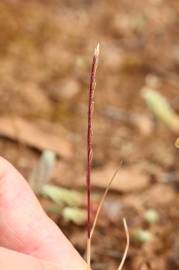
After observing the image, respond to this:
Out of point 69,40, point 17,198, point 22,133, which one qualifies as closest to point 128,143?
point 22,133

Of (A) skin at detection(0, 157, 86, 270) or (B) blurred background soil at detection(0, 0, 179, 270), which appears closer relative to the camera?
(A) skin at detection(0, 157, 86, 270)

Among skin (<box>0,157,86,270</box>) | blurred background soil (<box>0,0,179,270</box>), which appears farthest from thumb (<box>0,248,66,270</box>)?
blurred background soil (<box>0,0,179,270</box>)

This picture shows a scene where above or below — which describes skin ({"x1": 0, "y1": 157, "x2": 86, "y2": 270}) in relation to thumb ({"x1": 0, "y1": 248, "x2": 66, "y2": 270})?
below

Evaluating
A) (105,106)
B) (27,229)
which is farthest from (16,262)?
(105,106)

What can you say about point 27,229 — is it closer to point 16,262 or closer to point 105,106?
point 16,262

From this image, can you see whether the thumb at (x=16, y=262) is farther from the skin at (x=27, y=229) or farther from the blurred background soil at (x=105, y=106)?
the blurred background soil at (x=105, y=106)

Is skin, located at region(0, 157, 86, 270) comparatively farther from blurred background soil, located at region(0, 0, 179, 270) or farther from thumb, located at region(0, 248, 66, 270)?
blurred background soil, located at region(0, 0, 179, 270)

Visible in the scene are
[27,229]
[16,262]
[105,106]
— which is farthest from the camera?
[105,106]

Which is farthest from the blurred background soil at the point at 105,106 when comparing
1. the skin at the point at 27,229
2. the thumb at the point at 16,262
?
the thumb at the point at 16,262
